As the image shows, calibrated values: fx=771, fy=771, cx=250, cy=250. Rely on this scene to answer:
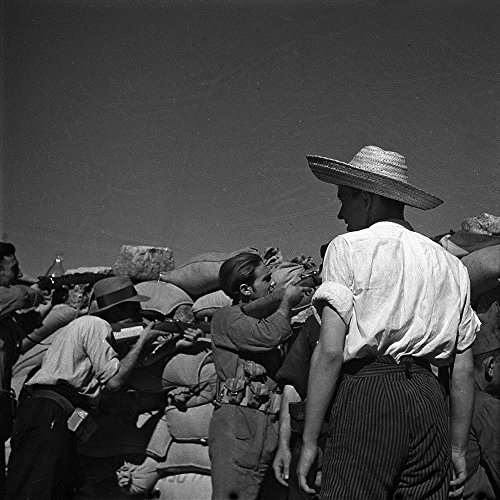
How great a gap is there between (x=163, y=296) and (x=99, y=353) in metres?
0.72

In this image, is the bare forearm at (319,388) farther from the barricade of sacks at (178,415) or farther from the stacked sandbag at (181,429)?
the stacked sandbag at (181,429)

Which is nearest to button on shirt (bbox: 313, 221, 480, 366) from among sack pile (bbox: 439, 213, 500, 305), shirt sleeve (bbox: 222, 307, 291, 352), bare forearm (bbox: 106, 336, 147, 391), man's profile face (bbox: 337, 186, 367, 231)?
man's profile face (bbox: 337, 186, 367, 231)

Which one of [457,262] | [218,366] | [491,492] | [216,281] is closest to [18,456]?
[218,366]

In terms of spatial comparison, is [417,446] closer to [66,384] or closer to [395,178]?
[395,178]

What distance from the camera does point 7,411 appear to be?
3.84m

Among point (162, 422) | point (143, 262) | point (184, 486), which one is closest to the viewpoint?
point (184, 486)

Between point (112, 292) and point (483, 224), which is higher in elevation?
point (483, 224)

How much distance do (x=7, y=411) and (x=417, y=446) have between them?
244 centimetres

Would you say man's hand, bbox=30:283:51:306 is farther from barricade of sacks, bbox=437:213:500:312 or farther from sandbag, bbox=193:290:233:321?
barricade of sacks, bbox=437:213:500:312

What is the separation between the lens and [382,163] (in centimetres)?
233

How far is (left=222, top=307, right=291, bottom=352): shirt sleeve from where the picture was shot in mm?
3312

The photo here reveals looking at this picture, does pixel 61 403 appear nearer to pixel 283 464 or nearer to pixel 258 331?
pixel 258 331

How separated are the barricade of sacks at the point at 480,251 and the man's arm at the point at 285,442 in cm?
81

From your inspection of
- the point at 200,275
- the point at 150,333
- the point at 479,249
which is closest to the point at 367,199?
the point at 479,249
